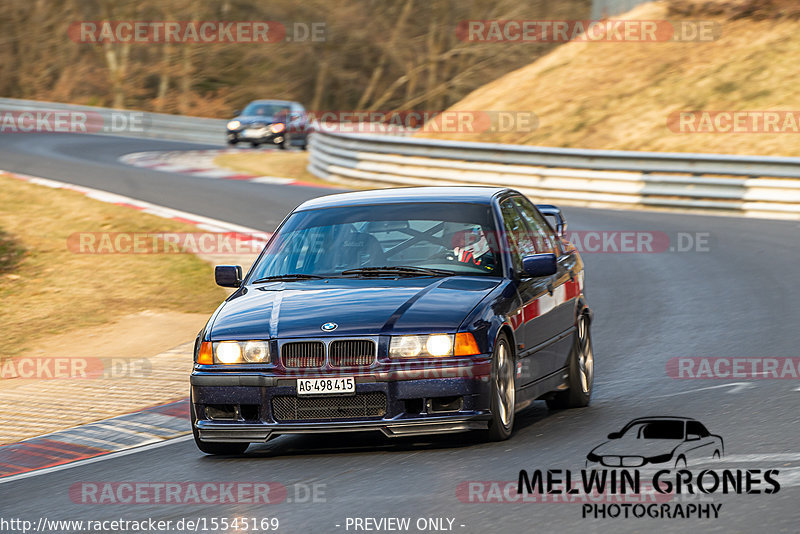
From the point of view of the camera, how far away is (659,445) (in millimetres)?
7215

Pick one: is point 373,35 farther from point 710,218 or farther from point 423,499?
point 423,499

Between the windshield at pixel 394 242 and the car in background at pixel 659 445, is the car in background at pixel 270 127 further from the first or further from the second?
the car in background at pixel 659 445

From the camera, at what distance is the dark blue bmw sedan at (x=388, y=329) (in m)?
7.23

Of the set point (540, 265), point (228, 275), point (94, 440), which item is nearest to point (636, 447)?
point (540, 265)

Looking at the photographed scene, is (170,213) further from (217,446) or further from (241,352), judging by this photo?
(241,352)

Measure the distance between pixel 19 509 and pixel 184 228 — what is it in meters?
12.8

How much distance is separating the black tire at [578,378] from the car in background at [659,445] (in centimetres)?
86

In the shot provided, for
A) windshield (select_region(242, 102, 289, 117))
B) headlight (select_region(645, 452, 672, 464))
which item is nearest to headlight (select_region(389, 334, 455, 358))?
headlight (select_region(645, 452, 672, 464))

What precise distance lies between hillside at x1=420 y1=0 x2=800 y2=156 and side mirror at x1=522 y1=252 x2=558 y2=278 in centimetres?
2015

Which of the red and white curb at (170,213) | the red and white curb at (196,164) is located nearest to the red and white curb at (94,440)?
the red and white curb at (170,213)

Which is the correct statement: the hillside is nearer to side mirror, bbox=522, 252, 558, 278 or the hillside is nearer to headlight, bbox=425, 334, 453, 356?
side mirror, bbox=522, 252, 558, 278

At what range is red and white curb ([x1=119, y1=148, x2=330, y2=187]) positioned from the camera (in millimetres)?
29189

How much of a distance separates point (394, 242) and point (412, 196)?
53 cm

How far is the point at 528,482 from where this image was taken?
6449 millimetres
